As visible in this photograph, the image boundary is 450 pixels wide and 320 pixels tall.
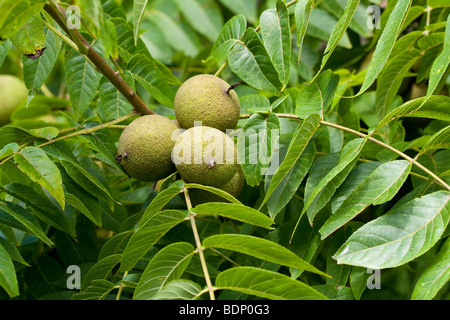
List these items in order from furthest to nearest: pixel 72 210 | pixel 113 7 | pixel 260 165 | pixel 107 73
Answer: pixel 113 7
pixel 72 210
pixel 107 73
pixel 260 165

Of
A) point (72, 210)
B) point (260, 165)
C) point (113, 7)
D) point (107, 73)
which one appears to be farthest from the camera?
point (113, 7)

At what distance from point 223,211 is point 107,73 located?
0.64 metres

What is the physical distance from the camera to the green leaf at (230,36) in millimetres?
1711

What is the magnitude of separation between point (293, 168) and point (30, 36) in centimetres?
92

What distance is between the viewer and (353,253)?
1.26 meters

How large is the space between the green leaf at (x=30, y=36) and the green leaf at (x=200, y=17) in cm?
107

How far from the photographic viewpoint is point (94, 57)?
159 cm

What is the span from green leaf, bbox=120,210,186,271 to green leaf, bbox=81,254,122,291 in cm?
12

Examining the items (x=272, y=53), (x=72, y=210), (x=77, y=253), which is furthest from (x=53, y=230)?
(x=272, y=53)

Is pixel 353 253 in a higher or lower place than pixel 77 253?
higher

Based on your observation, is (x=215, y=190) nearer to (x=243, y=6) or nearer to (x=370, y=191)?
(x=370, y=191)

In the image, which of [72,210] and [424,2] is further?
[424,2]

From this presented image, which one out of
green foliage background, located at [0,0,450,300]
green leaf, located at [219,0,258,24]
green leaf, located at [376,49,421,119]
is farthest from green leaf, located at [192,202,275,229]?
green leaf, located at [219,0,258,24]

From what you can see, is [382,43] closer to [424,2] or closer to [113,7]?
[113,7]
